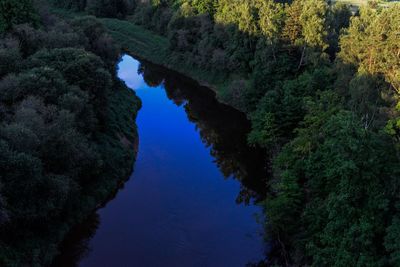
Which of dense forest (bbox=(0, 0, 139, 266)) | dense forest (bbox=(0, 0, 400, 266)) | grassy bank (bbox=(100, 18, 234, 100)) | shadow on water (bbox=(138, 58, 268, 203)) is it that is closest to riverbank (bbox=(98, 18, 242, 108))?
grassy bank (bbox=(100, 18, 234, 100))

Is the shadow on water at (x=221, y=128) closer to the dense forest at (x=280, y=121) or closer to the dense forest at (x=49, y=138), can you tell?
the dense forest at (x=280, y=121)

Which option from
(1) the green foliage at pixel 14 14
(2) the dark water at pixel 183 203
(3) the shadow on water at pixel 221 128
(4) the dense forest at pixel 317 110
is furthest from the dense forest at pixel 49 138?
(4) the dense forest at pixel 317 110

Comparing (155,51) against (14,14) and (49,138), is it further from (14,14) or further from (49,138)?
(49,138)

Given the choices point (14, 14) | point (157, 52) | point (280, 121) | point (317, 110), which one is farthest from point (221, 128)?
point (157, 52)

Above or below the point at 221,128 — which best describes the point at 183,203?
below

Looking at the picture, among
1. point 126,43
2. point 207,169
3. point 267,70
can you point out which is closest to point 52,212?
point 207,169

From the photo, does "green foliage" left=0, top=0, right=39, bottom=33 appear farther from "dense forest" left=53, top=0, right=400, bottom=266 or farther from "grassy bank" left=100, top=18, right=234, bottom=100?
"grassy bank" left=100, top=18, right=234, bottom=100
